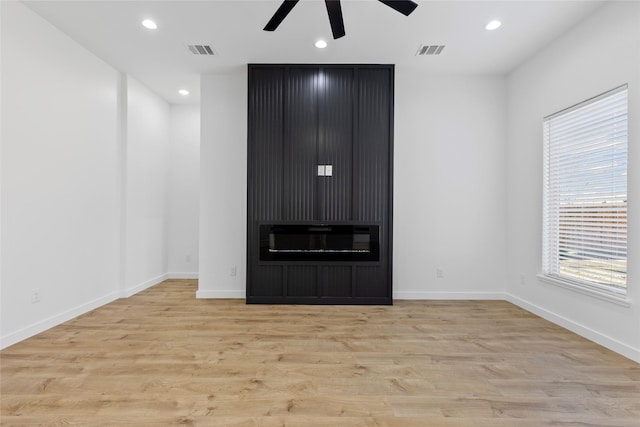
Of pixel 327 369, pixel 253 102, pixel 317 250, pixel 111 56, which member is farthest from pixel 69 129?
pixel 327 369

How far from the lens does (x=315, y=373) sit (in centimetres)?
223

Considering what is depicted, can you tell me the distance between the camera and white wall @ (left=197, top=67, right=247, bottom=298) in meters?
4.27

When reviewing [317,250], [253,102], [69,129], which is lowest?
[317,250]

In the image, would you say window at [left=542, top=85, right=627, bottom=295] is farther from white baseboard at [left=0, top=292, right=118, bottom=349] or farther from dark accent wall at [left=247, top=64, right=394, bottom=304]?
white baseboard at [left=0, top=292, right=118, bottom=349]

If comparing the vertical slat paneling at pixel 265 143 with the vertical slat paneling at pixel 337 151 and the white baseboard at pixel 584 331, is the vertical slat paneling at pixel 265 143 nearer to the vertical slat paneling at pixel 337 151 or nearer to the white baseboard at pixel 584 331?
the vertical slat paneling at pixel 337 151

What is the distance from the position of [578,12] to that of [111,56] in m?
4.94

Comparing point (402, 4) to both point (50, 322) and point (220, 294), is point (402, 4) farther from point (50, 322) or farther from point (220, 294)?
point (50, 322)

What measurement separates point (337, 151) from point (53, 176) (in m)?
3.02

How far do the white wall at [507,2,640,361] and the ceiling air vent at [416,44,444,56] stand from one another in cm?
116

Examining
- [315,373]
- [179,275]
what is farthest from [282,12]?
[179,275]

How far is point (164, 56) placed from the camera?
3783 mm

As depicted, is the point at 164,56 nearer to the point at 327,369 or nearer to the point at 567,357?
the point at 327,369

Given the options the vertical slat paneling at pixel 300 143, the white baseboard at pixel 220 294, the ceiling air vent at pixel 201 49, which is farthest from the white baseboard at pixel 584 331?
the ceiling air vent at pixel 201 49

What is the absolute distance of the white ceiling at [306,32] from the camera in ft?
9.37
